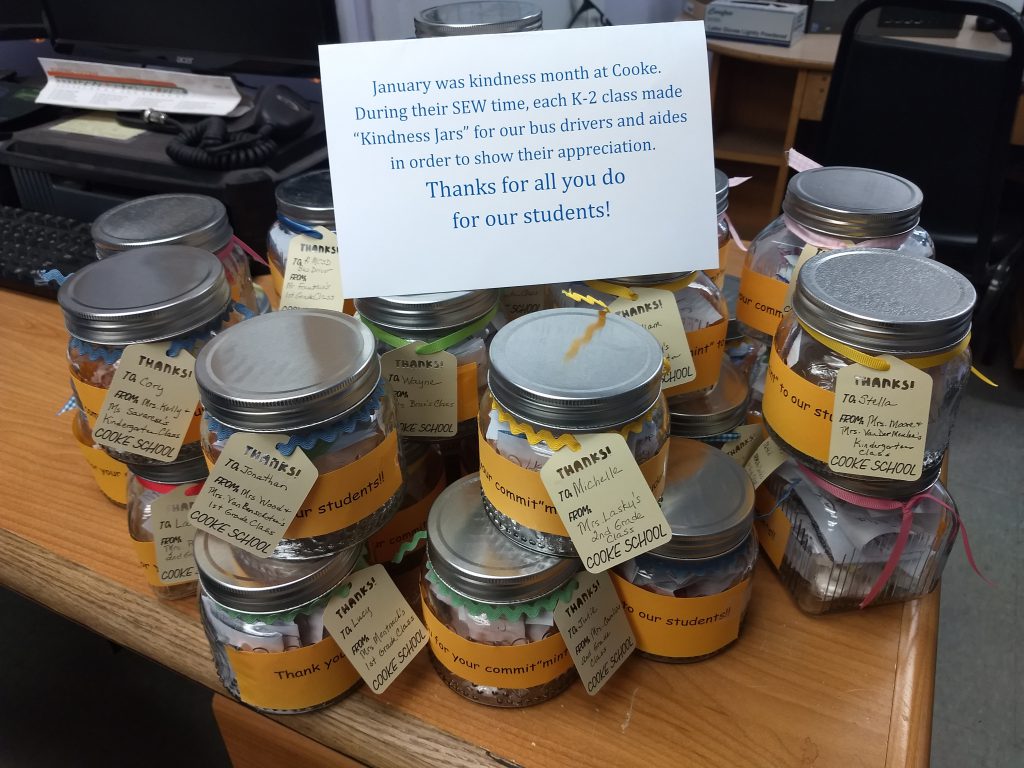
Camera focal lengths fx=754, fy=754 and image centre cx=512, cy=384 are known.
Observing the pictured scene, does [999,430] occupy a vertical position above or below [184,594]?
below

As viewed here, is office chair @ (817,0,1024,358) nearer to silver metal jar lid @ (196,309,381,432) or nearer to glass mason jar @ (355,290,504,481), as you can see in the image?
glass mason jar @ (355,290,504,481)

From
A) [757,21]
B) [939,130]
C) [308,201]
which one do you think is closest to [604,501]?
[308,201]

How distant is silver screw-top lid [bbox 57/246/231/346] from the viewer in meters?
0.54

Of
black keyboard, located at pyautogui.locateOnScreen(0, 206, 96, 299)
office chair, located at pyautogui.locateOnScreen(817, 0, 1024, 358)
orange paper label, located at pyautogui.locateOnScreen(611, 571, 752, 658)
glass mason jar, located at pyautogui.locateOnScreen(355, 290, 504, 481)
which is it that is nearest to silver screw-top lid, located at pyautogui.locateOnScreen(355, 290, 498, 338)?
glass mason jar, located at pyautogui.locateOnScreen(355, 290, 504, 481)

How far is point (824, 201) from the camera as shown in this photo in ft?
2.03

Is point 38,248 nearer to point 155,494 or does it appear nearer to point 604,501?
point 155,494

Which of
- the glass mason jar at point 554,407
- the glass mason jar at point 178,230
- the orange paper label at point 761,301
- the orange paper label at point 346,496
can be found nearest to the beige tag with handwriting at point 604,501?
the glass mason jar at point 554,407

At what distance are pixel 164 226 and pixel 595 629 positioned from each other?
52cm

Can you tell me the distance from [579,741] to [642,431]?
8.2 inches

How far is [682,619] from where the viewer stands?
520mm

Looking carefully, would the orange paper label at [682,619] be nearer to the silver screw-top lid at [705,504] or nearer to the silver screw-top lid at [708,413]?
the silver screw-top lid at [705,504]

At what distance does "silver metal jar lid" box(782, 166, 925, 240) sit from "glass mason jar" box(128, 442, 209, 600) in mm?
523

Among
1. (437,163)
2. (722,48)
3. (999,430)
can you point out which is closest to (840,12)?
(722,48)

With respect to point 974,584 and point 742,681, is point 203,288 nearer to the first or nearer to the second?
point 742,681
